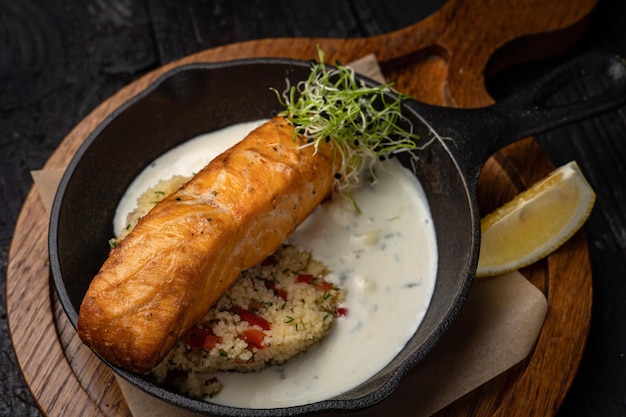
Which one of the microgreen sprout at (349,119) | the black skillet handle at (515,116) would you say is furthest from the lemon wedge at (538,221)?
the microgreen sprout at (349,119)

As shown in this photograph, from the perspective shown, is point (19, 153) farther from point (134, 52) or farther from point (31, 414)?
point (31, 414)

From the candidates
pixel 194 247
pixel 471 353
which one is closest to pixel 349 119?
pixel 194 247

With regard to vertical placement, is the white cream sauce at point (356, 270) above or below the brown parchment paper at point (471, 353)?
above

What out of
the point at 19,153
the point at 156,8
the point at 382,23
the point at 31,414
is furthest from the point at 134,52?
the point at 31,414

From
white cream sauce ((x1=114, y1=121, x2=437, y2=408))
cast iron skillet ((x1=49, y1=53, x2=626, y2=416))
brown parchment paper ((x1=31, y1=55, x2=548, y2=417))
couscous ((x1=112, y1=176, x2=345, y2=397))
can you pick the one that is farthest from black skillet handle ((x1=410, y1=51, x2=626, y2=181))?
couscous ((x1=112, y1=176, x2=345, y2=397))

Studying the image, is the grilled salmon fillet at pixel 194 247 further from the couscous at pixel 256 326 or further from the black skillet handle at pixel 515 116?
the black skillet handle at pixel 515 116
